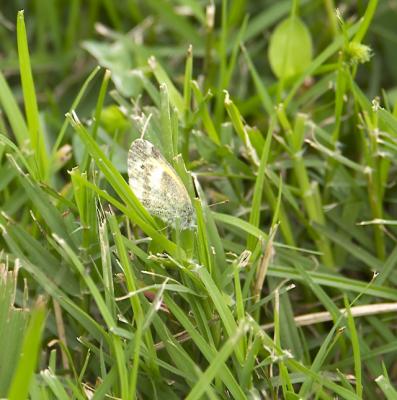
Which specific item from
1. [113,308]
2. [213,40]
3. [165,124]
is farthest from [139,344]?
[213,40]

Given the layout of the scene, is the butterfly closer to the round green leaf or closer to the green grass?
the green grass

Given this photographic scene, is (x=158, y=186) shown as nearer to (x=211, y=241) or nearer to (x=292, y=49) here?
(x=211, y=241)

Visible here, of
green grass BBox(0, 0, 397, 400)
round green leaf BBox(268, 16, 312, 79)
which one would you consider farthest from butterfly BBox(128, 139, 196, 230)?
round green leaf BBox(268, 16, 312, 79)

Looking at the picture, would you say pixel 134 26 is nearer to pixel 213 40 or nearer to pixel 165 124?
pixel 213 40

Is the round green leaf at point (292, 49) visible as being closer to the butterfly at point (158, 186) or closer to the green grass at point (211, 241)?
the green grass at point (211, 241)

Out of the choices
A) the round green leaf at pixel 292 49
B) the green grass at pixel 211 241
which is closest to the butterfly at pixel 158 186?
the green grass at pixel 211 241
